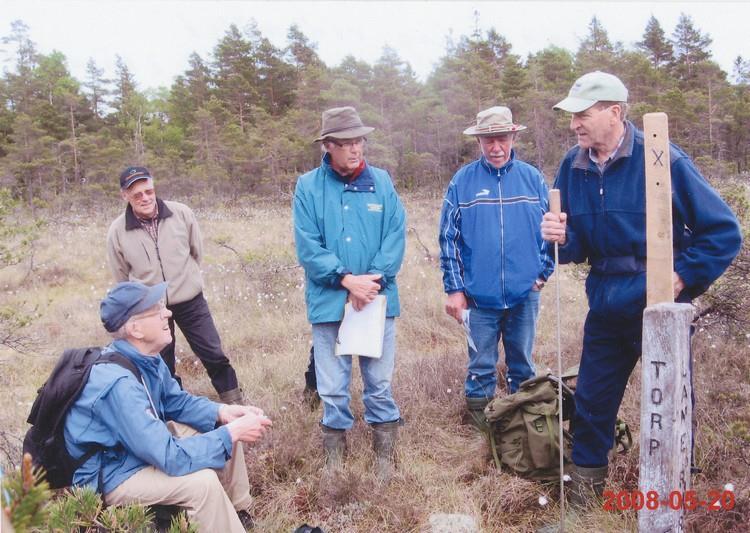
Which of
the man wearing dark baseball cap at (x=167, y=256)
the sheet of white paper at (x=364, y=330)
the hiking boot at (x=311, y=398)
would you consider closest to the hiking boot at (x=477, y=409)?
the sheet of white paper at (x=364, y=330)

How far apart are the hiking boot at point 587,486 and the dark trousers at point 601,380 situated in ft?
0.11

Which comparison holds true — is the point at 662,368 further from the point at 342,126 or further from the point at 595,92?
the point at 342,126

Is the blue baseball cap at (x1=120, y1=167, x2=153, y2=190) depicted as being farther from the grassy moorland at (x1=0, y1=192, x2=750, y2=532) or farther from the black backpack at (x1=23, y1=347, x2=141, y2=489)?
the black backpack at (x1=23, y1=347, x2=141, y2=489)

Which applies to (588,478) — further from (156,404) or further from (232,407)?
(156,404)

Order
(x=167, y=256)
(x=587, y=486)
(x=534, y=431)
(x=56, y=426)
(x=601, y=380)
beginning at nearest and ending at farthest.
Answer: (x=56, y=426) → (x=601, y=380) → (x=587, y=486) → (x=534, y=431) → (x=167, y=256)

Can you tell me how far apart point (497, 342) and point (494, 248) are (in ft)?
2.31

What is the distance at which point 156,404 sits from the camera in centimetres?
294

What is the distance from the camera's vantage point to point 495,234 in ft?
12.9

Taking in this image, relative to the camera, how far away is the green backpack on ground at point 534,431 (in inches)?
135

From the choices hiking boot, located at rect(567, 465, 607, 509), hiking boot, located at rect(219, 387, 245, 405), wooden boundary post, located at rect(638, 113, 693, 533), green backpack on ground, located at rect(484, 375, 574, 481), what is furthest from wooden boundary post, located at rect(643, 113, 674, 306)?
hiking boot, located at rect(219, 387, 245, 405)

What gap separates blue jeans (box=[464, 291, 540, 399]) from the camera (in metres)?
4.02

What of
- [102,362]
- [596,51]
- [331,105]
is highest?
[596,51]

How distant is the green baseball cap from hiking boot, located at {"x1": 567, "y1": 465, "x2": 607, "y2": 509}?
1.91m

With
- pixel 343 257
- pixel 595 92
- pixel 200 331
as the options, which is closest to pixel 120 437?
pixel 343 257
